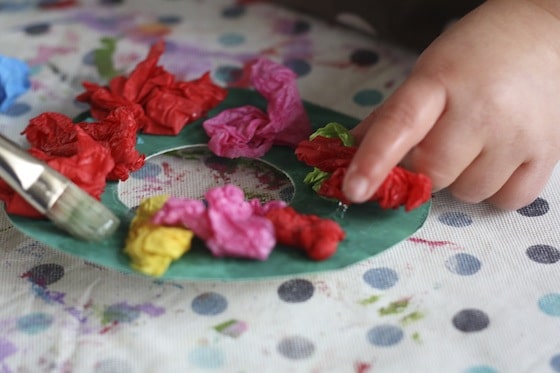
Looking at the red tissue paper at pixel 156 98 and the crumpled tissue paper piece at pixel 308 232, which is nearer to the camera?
the crumpled tissue paper piece at pixel 308 232

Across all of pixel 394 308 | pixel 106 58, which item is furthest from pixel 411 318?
pixel 106 58

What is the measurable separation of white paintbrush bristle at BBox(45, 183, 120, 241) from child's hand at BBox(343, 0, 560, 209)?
147 millimetres

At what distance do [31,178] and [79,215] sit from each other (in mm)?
35

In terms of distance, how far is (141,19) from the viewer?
0.80 m

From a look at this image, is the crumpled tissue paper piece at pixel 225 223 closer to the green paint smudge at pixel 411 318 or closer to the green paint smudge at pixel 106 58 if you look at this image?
the green paint smudge at pixel 411 318

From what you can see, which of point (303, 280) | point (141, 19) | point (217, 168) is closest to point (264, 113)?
point (217, 168)

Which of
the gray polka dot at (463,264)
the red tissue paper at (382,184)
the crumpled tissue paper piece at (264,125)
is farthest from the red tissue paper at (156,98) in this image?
the gray polka dot at (463,264)

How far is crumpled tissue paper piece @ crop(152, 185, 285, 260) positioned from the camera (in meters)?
0.45

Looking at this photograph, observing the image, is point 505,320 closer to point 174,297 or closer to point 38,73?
point 174,297

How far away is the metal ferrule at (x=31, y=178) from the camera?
0.46 meters

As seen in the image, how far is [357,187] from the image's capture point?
0.46 meters

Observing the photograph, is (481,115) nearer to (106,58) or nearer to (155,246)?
(155,246)

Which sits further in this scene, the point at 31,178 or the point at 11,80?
the point at 11,80

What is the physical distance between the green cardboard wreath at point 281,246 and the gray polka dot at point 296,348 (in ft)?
0.12
